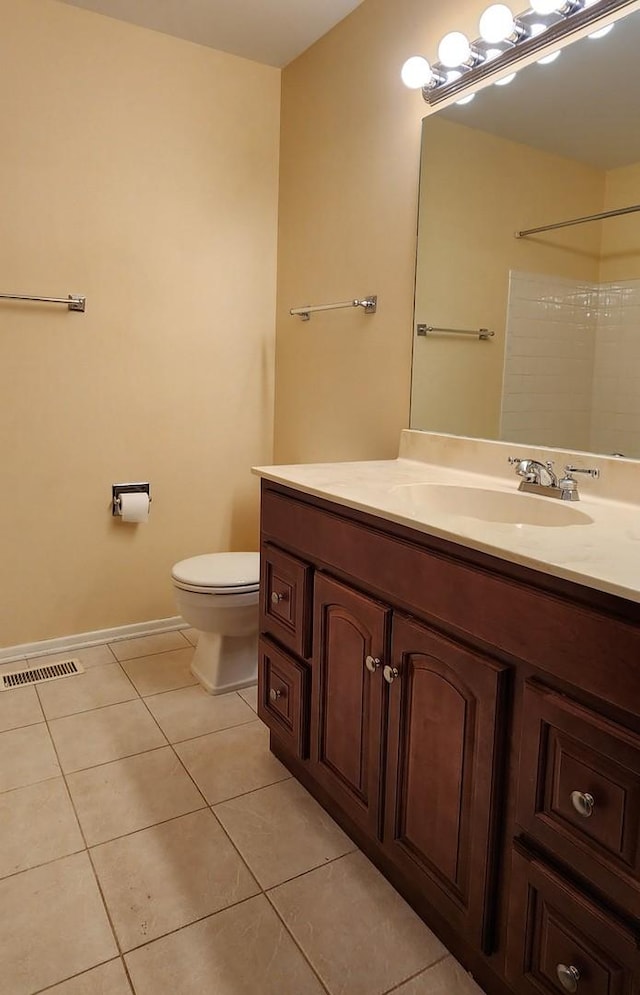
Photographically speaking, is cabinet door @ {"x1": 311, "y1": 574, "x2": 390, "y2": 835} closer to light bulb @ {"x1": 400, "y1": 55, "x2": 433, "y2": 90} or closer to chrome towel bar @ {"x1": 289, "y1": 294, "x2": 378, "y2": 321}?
chrome towel bar @ {"x1": 289, "y1": 294, "x2": 378, "y2": 321}

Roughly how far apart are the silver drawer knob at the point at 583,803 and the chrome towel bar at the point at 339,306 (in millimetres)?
1697

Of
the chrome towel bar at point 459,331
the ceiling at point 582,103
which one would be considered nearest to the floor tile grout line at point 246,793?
the chrome towel bar at point 459,331

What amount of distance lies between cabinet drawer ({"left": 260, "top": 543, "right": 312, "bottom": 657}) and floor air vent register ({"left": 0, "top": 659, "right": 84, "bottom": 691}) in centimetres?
99

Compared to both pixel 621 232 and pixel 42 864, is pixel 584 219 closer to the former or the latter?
pixel 621 232

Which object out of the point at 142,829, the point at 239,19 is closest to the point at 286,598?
the point at 142,829

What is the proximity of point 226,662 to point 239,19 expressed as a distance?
7.33ft

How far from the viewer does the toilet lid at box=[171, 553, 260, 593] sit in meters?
2.20

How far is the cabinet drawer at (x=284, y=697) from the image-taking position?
1.70 m

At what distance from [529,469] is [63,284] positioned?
70.7 inches

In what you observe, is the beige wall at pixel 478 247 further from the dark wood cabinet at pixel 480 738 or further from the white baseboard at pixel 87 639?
the white baseboard at pixel 87 639

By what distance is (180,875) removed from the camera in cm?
150

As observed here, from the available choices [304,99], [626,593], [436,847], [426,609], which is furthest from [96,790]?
[304,99]

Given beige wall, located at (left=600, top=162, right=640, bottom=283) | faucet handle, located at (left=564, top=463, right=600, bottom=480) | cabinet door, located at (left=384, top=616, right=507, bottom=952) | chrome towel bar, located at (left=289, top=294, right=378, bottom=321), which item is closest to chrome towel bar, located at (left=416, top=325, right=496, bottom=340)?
chrome towel bar, located at (left=289, top=294, right=378, bottom=321)

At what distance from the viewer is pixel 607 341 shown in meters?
1.57
